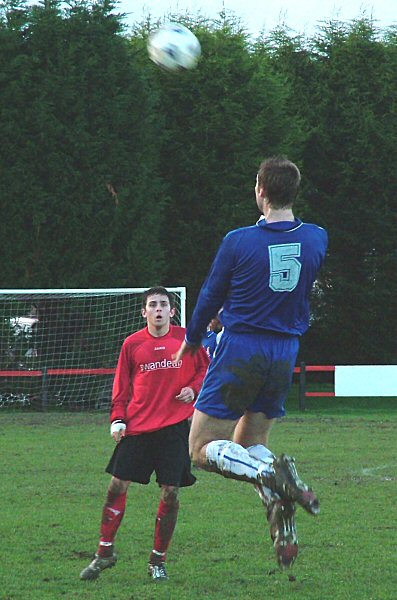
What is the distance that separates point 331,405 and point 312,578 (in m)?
18.0

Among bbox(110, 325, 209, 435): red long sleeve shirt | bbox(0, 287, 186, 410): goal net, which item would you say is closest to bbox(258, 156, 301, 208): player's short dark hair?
bbox(110, 325, 209, 435): red long sleeve shirt

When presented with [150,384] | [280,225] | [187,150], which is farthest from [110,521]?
[187,150]

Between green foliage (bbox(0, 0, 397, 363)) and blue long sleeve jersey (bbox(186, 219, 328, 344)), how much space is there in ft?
55.7

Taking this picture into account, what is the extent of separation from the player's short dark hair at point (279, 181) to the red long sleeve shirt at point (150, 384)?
2108 millimetres

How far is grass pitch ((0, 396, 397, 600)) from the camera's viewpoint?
7543 mm

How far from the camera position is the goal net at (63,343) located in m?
22.5

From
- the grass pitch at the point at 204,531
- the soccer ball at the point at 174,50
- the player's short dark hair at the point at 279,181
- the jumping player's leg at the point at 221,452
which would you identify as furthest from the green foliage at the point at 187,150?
the player's short dark hair at the point at 279,181

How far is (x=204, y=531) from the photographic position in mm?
9734

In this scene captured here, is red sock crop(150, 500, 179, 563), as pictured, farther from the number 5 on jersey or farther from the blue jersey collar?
the blue jersey collar

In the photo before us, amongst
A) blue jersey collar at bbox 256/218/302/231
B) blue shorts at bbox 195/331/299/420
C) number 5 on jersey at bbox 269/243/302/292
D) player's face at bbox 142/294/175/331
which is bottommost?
blue shorts at bbox 195/331/299/420

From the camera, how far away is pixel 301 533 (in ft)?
31.6

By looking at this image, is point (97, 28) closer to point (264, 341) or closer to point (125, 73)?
point (125, 73)

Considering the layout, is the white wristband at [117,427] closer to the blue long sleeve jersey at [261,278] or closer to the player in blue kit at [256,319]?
the player in blue kit at [256,319]

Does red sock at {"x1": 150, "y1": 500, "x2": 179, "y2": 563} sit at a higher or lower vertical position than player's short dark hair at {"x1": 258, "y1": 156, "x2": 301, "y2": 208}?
lower
